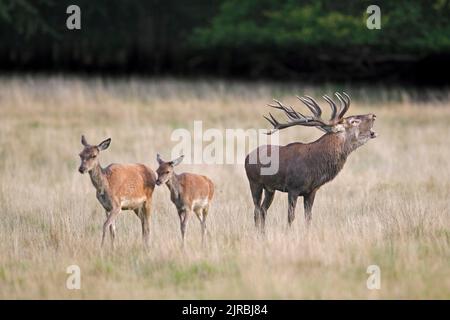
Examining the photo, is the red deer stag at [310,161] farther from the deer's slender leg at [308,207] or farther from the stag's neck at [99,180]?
the stag's neck at [99,180]

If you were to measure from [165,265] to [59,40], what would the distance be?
25557 mm

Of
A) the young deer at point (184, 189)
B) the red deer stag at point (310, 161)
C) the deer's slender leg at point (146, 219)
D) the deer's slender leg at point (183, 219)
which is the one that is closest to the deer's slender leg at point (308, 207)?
the red deer stag at point (310, 161)

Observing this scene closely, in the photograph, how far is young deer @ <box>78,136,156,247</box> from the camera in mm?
9844

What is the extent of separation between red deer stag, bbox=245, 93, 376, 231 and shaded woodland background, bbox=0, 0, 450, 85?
17.6m

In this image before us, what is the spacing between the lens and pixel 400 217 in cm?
1077

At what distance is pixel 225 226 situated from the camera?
35.0 ft

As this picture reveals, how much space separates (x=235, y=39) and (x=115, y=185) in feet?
70.9

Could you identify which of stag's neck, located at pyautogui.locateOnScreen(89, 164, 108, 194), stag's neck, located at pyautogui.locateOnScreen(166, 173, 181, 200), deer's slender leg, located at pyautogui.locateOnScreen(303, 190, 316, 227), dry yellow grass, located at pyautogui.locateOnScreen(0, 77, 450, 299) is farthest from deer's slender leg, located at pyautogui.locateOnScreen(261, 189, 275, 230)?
stag's neck, located at pyautogui.locateOnScreen(89, 164, 108, 194)

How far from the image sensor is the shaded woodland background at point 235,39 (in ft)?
93.8

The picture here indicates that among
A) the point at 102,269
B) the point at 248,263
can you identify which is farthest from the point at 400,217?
the point at 102,269

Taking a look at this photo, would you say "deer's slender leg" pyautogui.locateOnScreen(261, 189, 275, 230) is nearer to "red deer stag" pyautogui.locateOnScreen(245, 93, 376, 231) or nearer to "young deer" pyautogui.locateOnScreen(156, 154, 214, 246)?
"red deer stag" pyautogui.locateOnScreen(245, 93, 376, 231)

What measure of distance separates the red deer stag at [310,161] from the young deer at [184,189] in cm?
55
